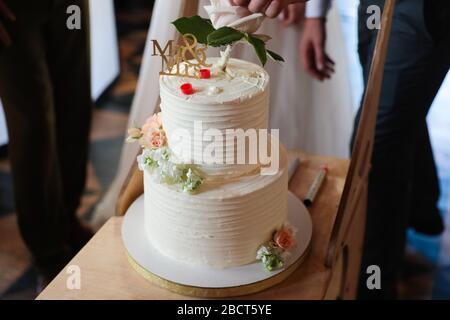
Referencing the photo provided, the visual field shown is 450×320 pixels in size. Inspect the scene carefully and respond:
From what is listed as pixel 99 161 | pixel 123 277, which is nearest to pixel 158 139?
pixel 123 277

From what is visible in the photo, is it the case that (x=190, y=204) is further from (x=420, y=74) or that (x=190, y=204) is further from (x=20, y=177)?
(x=20, y=177)

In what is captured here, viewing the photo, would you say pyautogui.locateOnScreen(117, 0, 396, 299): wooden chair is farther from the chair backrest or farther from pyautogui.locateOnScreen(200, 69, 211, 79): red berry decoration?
pyautogui.locateOnScreen(200, 69, 211, 79): red berry decoration

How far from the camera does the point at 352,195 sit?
1127 mm

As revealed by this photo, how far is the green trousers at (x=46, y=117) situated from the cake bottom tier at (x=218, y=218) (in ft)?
2.00

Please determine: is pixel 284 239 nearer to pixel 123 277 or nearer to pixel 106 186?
pixel 123 277

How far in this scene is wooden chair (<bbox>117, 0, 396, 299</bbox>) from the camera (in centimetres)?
106

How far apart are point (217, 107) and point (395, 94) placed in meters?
0.57

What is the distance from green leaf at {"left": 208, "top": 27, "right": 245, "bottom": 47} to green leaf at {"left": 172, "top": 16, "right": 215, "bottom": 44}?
0.13ft

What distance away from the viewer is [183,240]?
39.1 inches

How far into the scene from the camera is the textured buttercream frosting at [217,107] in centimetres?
92

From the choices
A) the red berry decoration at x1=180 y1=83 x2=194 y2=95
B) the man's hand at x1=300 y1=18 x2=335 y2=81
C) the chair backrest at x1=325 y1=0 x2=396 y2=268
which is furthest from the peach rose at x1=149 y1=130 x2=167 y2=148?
the man's hand at x1=300 y1=18 x2=335 y2=81

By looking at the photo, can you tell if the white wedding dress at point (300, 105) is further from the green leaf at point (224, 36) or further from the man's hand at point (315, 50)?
the green leaf at point (224, 36)

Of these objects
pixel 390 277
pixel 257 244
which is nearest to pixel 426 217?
pixel 390 277

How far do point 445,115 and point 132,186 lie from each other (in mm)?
2036
